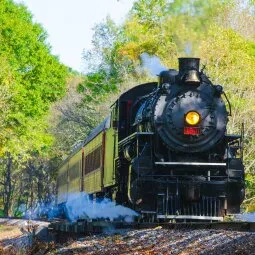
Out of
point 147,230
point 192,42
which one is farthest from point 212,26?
point 147,230

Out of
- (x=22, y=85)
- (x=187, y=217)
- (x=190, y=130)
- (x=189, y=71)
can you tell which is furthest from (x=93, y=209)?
(x=22, y=85)

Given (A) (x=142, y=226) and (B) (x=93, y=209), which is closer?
(A) (x=142, y=226)

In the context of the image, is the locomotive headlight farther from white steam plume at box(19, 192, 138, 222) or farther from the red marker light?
white steam plume at box(19, 192, 138, 222)

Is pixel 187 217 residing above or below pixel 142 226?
above

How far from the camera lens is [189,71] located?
18.1 m

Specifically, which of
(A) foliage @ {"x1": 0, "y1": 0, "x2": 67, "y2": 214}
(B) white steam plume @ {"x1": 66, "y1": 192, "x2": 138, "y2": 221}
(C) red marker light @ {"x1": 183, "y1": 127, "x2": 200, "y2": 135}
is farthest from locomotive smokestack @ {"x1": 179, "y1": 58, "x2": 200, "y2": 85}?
(A) foliage @ {"x1": 0, "y1": 0, "x2": 67, "y2": 214}

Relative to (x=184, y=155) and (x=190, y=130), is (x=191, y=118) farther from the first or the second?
(x=184, y=155)

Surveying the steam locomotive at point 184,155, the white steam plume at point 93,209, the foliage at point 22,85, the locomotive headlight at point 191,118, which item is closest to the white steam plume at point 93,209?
the white steam plume at point 93,209

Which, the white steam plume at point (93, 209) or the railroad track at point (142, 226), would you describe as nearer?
the railroad track at point (142, 226)

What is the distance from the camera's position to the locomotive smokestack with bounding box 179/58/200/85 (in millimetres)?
18000

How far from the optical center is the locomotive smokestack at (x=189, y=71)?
18.0 meters

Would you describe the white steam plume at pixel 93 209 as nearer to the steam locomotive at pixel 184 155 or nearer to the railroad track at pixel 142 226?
the steam locomotive at pixel 184 155

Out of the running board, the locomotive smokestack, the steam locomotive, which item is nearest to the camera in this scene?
the running board

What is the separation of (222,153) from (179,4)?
1585cm
